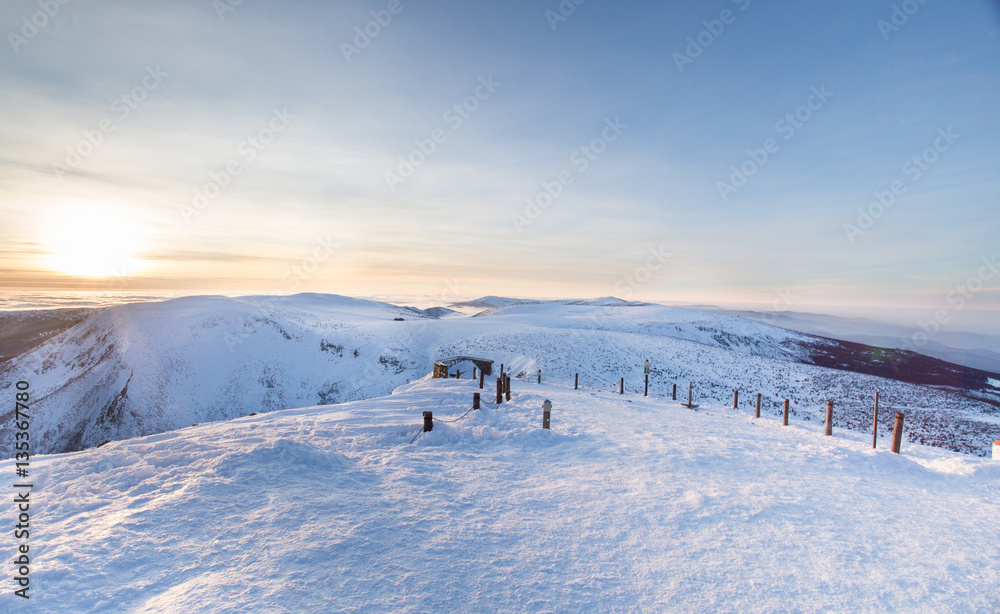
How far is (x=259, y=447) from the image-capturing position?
7953 mm

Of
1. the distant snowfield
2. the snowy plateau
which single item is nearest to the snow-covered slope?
the snowy plateau

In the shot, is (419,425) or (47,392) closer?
(419,425)

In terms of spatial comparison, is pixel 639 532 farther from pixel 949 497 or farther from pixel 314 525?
pixel 949 497

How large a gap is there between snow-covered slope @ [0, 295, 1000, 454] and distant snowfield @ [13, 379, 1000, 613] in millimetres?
21218

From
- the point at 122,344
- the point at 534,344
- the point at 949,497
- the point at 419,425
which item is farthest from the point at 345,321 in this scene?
the point at 949,497

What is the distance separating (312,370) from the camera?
36938mm

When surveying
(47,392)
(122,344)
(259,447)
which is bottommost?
(47,392)

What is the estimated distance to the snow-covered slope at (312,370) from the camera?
28.9 m

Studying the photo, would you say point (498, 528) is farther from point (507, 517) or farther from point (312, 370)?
point (312, 370)

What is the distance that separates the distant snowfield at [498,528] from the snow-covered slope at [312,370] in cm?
2122

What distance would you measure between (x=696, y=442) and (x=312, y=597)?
34.7ft

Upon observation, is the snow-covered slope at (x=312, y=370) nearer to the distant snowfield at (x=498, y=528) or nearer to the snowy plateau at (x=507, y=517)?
the snowy plateau at (x=507, y=517)

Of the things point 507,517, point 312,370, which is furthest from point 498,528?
point 312,370

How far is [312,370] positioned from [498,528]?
35.6 metres
